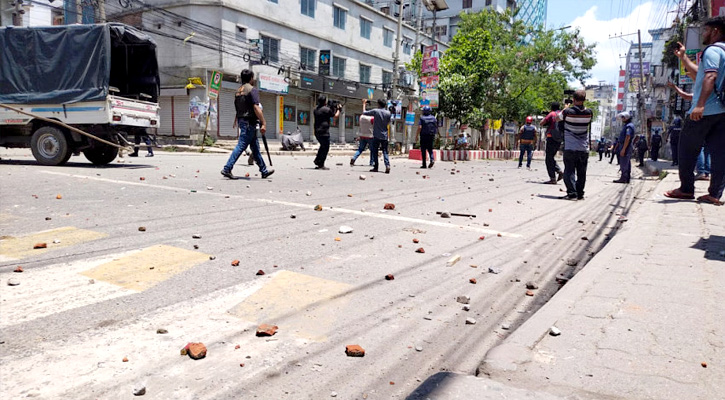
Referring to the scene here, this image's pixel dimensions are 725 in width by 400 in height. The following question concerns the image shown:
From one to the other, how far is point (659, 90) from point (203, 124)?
2472 inches

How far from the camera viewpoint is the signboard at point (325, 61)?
114 feet

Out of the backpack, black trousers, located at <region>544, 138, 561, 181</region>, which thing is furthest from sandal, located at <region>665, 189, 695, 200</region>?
black trousers, located at <region>544, 138, 561, 181</region>

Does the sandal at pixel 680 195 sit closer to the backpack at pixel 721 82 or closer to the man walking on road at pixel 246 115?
the backpack at pixel 721 82

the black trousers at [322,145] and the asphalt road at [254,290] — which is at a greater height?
the black trousers at [322,145]

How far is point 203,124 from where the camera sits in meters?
28.8

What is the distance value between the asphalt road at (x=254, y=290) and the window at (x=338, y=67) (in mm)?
31816

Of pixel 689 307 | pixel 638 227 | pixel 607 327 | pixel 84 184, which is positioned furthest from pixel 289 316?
pixel 84 184

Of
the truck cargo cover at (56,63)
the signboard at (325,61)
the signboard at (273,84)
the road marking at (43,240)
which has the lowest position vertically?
the road marking at (43,240)

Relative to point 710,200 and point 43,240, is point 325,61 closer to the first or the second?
point 710,200

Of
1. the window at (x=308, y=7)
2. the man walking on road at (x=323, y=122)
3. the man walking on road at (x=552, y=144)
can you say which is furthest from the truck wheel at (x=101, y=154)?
the window at (x=308, y=7)

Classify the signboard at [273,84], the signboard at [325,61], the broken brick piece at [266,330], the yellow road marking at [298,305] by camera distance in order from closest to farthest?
the broken brick piece at [266,330]
the yellow road marking at [298,305]
the signboard at [273,84]
the signboard at [325,61]

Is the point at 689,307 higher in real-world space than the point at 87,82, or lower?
lower

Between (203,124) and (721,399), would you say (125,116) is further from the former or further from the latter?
(203,124)

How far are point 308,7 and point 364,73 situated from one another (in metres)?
8.15
